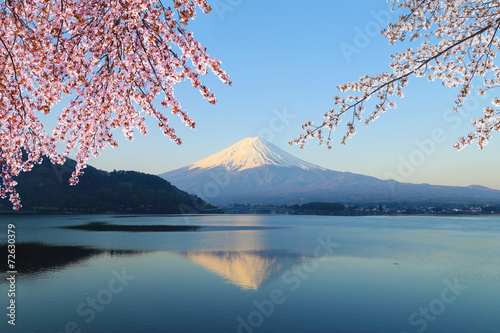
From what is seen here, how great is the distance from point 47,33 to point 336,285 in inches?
759

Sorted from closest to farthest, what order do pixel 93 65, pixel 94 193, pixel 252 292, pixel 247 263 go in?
1. pixel 93 65
2. pixel 252 292
3. pixel 247 263
4. pixel 94 193

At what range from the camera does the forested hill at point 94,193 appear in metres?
107

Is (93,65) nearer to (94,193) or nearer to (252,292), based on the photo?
(252,292)

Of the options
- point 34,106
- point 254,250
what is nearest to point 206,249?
point 254,250

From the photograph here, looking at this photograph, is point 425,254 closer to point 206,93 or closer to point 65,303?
point 65,303

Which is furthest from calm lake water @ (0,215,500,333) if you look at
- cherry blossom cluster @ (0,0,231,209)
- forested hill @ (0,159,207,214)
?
forested hill @ (0,159,207,214)

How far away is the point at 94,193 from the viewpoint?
12081 cm

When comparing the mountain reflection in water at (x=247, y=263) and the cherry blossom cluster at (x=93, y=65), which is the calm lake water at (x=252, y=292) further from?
the cherry blossom cluster at (x=93, y=65)

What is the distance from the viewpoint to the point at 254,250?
36375 millimetres

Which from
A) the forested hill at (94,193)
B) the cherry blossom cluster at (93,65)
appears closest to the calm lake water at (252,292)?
the cherry blossom cluster at (93,65)

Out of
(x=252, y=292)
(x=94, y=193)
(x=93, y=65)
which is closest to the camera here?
(x=93, y=65)

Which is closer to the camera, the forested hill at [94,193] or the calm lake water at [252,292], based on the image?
the calm lake water at [252,292]

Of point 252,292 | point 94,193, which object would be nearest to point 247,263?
point 252,292

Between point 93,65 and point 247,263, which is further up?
point 93,65
